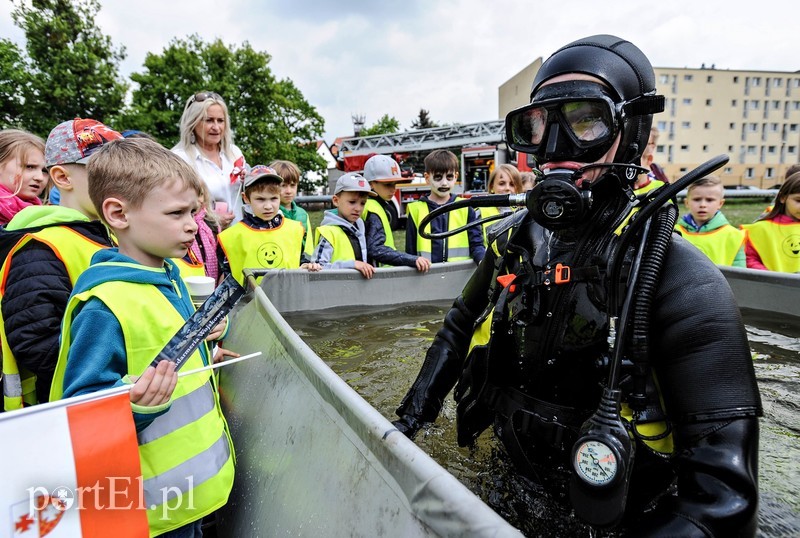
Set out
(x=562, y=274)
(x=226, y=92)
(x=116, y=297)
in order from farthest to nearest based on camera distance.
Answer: (x=226, y=92) < (x=562, y=274) < (x=116, y=297)

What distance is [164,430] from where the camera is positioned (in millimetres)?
1458

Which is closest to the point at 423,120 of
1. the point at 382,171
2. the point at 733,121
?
the point at 733,121

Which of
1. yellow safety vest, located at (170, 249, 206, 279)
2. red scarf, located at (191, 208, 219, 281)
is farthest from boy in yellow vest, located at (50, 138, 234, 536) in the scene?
red scarf, located at (191, 208, 219, 281)

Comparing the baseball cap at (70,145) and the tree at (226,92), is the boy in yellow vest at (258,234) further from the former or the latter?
the tree at (226,92)

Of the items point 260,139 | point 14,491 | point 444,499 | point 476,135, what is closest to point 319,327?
point 14,491

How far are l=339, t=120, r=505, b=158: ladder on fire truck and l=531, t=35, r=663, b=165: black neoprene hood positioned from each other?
1791 cm

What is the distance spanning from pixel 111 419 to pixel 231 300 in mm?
433

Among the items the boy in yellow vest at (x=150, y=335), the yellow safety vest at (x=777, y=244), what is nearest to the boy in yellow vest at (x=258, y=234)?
the boy in yellow vest at (x=150, y=335)

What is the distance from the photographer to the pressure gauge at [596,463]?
1105 millimetres

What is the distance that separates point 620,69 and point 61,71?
27.3 metres

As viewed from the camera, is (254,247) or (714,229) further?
(714,229)

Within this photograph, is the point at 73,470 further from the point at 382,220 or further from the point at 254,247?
the point at 382,220

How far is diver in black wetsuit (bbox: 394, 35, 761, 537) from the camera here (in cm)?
112

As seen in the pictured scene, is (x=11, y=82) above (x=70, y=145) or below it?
above
